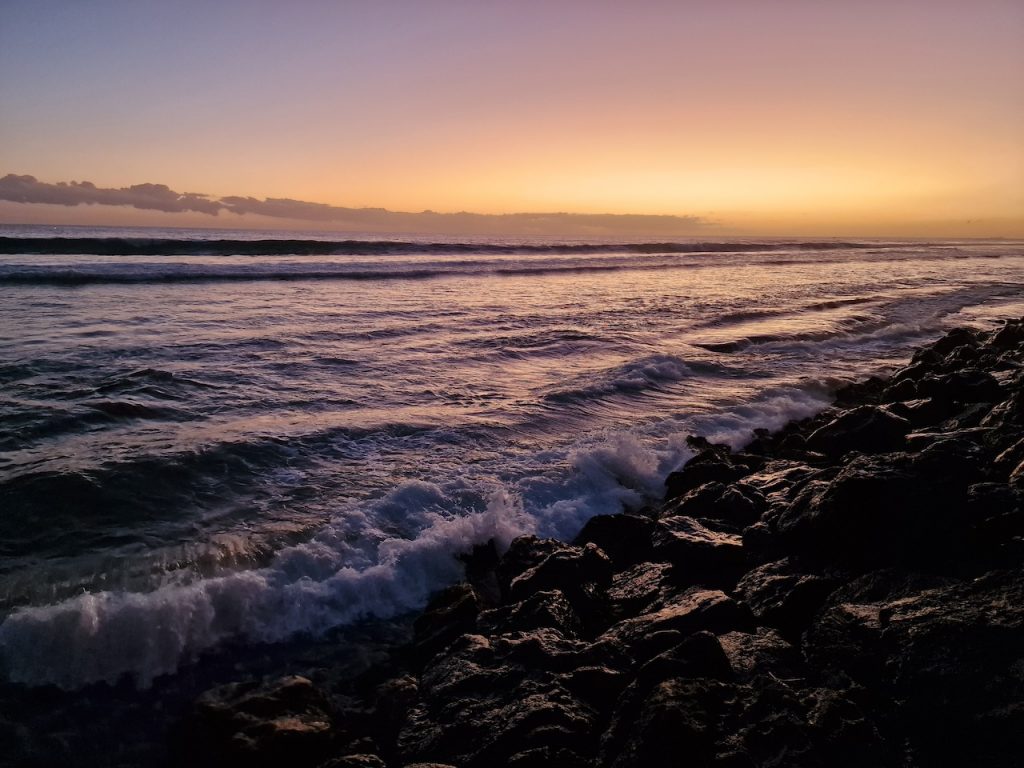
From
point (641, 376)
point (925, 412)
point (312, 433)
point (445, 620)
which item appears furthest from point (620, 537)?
point (641, 376)

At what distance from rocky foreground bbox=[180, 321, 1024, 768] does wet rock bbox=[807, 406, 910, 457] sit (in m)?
1.51

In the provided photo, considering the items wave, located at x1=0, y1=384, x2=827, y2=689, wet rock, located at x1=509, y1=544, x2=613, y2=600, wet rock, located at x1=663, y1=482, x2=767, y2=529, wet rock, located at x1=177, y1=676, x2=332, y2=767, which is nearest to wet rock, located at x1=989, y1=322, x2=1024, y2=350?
wave, located at x1=0, y1=384, x2=827, y2=689

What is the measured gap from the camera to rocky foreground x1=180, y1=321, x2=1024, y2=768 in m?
2.98

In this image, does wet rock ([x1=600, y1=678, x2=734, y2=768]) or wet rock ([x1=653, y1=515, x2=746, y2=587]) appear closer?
wet rock ([x1=600, y1=678, x2=734, y2=768])

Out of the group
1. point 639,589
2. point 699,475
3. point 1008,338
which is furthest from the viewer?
point 1008,338

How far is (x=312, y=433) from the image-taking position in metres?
8.53

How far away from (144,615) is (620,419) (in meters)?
7.04

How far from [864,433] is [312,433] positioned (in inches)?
277

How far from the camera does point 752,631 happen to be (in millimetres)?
4055

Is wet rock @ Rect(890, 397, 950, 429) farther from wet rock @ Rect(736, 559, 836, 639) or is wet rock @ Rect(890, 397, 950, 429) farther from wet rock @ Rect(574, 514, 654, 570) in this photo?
wet rock @ Rect(736, 559, 836, 639)

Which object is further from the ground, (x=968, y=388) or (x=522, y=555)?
(x=968, y=388)

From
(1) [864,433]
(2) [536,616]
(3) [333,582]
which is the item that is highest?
(1) [864,433]

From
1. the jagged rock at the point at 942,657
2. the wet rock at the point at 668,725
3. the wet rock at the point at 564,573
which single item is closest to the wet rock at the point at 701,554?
the wet rock at the point at 564,573

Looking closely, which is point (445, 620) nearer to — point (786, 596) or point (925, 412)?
point (786, 596)
